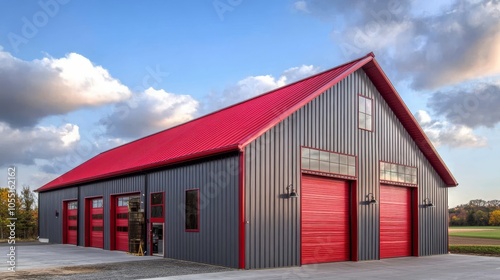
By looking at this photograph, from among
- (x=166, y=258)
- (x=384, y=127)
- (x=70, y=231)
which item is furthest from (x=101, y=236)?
(x=384, y=127)

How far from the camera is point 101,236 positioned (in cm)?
2839

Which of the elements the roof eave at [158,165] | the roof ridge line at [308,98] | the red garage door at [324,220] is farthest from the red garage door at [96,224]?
the roof ridge line at [308,98]

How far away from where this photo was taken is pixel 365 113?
23.2 meters

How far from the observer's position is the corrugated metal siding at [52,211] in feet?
111

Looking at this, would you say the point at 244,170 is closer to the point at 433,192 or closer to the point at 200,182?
the point at 200,182

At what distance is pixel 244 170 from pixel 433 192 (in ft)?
44.7

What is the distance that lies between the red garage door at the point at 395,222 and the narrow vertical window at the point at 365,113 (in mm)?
3012

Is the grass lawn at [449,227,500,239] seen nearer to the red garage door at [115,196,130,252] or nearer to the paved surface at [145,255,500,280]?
the paved surface at [145,255,500,280]

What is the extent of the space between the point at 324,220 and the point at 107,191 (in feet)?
41.0

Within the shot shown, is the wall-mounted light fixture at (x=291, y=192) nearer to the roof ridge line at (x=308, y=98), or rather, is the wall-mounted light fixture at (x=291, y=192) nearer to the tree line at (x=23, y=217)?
the roof ridge line at (x=308, y=98)

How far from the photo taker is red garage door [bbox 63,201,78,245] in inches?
1270

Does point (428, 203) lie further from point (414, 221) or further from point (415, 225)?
point (415, 225)

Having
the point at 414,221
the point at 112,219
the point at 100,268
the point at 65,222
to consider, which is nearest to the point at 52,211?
the point at 65,222

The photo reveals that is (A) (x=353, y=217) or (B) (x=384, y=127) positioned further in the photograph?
(B) (x=384, y=127)
